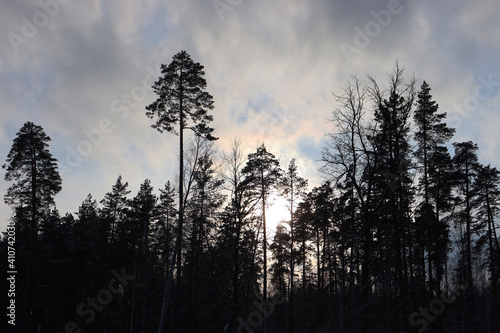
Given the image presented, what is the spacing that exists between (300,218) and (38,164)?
24419 millimetres

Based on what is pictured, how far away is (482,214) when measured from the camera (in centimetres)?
2930

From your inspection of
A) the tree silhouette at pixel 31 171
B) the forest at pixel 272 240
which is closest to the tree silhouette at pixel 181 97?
the forest at pixel 272 240

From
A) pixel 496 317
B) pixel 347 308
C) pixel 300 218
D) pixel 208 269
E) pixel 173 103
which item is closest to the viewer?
pixel 173 103

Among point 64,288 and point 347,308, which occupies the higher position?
point 64,288

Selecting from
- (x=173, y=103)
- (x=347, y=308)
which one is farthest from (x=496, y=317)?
(x=173, y=103)

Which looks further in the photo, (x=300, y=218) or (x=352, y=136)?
(x=300, y=218)

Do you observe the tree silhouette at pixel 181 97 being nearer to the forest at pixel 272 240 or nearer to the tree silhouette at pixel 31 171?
the forest at pixel 272 240

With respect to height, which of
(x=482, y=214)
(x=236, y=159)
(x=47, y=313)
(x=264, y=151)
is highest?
(x=264, y=151)

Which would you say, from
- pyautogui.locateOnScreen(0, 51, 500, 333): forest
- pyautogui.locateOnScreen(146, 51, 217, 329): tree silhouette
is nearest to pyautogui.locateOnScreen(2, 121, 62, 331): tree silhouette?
pyautogui.locateOnScreen(0, 51, 500, 333): forest

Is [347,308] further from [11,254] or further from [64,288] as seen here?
[11,254]

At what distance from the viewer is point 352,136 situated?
13.9 metres

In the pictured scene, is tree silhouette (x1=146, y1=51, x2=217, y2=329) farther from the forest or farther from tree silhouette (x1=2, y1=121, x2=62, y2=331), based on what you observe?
tree silhouette (x1=2, y1=121, x2=62, y2=331)

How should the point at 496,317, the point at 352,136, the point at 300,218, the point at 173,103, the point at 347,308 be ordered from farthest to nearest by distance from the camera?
the point at 347,308, the point at 300,218, the point at 496,317, the point at 173,103, the point at 352,136

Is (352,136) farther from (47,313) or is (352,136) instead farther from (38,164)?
(47,313)
